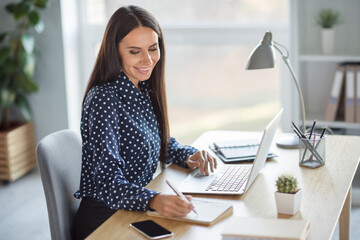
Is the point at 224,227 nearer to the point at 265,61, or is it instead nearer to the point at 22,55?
the point at 265,61

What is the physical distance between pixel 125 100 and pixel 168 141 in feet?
1.10

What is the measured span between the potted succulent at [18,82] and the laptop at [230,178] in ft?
6.94

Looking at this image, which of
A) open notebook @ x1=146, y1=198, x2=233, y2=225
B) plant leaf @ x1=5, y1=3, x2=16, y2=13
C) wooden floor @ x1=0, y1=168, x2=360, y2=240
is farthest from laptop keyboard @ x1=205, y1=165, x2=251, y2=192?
plant leaf @ x1=5, y1=3, x2=16, y2=13

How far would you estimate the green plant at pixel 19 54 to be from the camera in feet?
12.4

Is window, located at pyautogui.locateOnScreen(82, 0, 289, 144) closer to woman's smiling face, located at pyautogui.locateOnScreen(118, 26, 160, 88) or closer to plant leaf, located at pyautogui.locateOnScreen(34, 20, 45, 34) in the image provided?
plant leaf, located at pyautogui.locateOnScreen(34, 20, 45, 34)

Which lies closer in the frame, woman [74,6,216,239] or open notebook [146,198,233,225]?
open notebook [146,198,233,225]

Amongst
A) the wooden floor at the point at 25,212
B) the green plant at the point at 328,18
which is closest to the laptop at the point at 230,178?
the wooden floor at the point at 25,212

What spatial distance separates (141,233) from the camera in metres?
1.59

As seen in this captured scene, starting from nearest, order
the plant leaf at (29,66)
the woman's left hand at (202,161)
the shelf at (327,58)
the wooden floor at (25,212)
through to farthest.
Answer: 1. the woman's left hand at (202,161)
2. the wooden floor at (25,212)
3. the shelf at (327,58)
4. the plant leaf at (29,66)

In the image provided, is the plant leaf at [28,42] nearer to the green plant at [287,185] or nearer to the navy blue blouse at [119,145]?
the navy blue blouse at [119,145]

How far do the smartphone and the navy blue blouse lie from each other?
94 millimetres

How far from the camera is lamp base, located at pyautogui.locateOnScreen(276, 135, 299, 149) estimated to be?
2406 millimetres

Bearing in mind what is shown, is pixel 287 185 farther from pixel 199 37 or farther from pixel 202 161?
pixel 199 37

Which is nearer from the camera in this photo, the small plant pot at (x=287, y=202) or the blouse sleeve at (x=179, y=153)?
the small plant pot at (x=287, y=202)
